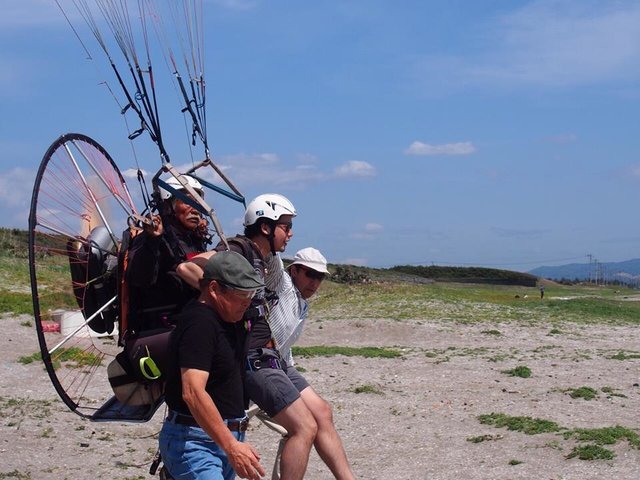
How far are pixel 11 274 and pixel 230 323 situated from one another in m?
19.9

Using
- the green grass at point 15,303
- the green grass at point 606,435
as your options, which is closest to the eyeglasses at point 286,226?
the green grass at point 606,435

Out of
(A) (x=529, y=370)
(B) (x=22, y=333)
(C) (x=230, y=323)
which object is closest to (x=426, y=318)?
(A) (x=529, y=370)

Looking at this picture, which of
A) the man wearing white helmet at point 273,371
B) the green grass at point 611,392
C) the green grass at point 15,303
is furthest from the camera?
the green grass at point 15,303

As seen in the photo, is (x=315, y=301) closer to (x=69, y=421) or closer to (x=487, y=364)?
(x=487, y=364)

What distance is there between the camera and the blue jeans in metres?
4.56

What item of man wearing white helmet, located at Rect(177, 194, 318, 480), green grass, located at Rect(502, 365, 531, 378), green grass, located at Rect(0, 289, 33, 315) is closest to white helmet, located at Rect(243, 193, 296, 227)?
man wearing white helmet, located at Rect(177, 194, 318, 480)

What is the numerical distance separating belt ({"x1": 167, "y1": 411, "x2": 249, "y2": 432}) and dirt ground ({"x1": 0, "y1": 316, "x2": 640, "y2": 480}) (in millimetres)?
4121

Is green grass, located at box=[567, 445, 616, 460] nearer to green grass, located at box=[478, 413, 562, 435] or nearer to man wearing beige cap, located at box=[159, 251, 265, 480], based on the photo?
green grass, located at box=[478, 413, 562, 435]

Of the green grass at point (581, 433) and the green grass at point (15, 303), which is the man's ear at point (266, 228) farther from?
the green grass at point (15, 303)

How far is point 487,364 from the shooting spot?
1549 centimetres

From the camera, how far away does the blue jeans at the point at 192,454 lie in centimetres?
456

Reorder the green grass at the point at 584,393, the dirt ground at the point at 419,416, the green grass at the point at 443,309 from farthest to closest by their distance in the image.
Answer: the green grass at the point at 443,309 < the green grass at the point at 584,393 < the dirt ground at the point at 419,416

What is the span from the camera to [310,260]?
6543 millimetres

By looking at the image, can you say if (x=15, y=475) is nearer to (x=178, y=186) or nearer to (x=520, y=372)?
(x=178, y=186)
